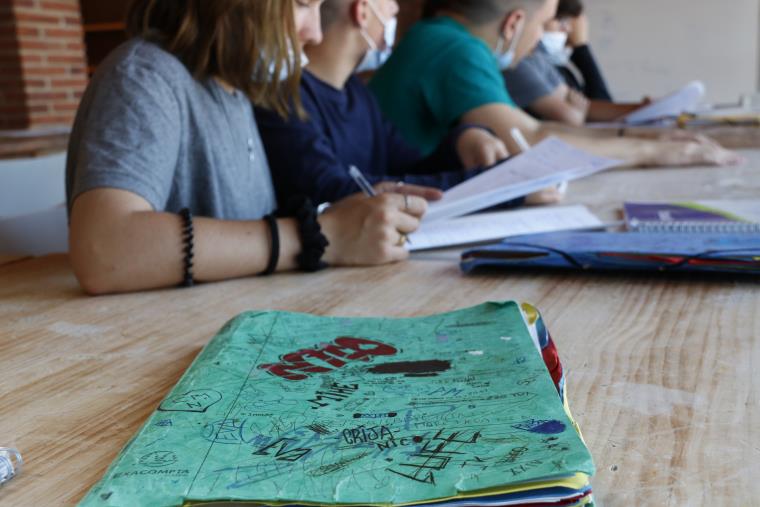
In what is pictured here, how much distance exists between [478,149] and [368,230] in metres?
0.76

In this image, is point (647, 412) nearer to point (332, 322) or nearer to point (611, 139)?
point (332, 322)

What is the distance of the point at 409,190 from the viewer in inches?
53.0

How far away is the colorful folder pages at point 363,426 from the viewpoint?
15.4 inches

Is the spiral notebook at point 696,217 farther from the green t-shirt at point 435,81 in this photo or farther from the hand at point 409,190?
the green t-shirt at point 435,81

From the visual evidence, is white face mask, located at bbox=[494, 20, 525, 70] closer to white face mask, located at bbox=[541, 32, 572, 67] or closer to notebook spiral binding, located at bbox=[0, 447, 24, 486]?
white face mask, located at bbox=[541, 32, 572, 67]

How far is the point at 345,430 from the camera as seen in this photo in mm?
470

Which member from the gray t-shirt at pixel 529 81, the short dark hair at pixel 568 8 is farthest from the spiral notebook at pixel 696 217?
the short dark hair at pixel 568 8

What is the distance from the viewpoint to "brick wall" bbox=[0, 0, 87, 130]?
4.95 meters

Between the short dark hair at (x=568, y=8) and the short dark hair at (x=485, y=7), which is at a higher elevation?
the short dark hair at (x=485, y=7)

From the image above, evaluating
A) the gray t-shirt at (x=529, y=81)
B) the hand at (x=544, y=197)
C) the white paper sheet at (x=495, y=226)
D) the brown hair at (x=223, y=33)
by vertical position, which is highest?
the brown hair at (x=223, y=33)

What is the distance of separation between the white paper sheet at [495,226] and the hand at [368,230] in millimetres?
53

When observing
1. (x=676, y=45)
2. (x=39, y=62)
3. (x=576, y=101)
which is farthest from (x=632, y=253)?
(x=676, y=45)

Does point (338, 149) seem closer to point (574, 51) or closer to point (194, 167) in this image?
point (194, 167)

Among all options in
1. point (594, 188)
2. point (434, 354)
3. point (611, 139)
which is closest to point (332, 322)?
Answer: point (434, 354)
